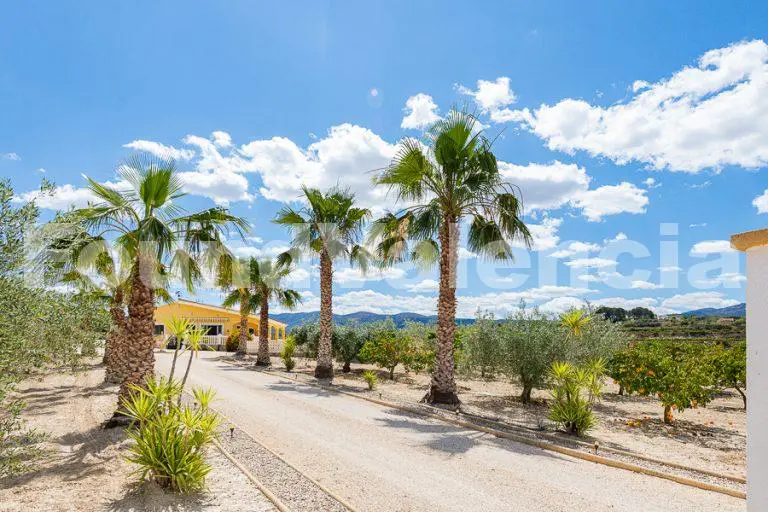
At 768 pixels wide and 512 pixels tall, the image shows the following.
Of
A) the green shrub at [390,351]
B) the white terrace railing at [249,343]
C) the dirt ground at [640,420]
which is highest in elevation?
the green shrub at [390,351]

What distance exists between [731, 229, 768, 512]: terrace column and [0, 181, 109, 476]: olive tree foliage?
618 centimetres

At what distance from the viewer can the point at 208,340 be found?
4112 cm

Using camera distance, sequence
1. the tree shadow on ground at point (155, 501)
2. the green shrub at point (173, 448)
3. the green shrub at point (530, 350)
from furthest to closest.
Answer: the green shrub at point (530, 350) → the green shrub at point (173, 448) → the tree shadow on ground at point (155, 501)

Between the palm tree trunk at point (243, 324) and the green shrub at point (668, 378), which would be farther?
the palm tree trunk at point (243, 324)

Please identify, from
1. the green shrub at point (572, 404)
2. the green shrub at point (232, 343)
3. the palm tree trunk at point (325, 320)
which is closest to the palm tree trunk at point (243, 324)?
the green shrub at point (232, 343)

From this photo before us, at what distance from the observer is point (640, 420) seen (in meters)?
13.3

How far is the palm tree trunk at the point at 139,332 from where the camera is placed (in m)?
9.98

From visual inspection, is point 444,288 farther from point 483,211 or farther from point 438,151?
point 438,151

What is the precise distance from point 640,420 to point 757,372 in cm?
1262

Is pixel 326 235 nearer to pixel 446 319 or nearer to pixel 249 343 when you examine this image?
pixel 446 319

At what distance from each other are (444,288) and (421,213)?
2527mm

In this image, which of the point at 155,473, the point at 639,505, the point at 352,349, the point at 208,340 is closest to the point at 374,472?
the point at 155,473

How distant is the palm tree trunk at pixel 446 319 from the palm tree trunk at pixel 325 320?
686cm

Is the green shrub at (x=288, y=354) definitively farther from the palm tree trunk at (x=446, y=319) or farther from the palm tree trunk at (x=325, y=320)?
the palm tree trunk at (x=446, y=319)
